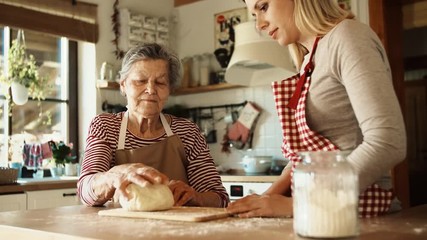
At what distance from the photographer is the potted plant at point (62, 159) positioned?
369 cm

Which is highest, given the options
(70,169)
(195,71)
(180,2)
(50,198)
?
(180,2)

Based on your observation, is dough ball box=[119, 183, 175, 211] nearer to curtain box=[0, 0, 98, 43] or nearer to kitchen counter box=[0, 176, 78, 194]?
kitchen counter box=[0, 176, 78, 194]

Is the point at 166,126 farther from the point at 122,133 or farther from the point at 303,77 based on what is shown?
the point at 303,77

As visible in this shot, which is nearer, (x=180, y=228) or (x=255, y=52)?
(x=180, y=228)

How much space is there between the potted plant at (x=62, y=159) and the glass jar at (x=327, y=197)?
10.2ft

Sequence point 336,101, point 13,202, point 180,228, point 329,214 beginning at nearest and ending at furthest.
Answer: point 329,214 < point 180,228 < point 336,101 < point 13,202

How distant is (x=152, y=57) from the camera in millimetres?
1768

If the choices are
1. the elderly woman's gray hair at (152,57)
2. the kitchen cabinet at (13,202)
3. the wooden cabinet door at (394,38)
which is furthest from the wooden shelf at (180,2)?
the elderly woman's gray hair at (152,57)

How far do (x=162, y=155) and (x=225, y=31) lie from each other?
8.74 feet

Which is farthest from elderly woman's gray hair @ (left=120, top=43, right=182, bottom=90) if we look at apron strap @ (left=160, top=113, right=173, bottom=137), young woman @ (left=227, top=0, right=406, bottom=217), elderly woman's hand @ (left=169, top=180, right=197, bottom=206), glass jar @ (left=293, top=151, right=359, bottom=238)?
glass jar @ (left=293, top=151, right=359, bottom=238)

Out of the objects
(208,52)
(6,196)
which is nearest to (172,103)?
(208,52)

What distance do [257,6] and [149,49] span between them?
60 centimetres

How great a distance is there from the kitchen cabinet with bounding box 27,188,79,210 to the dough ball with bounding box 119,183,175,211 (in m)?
1.95

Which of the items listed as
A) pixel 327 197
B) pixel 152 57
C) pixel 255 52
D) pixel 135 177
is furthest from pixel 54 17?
pixel 327 197
